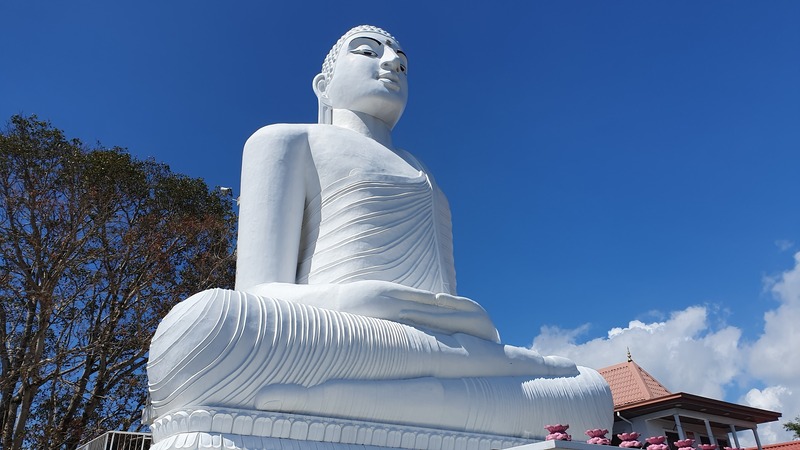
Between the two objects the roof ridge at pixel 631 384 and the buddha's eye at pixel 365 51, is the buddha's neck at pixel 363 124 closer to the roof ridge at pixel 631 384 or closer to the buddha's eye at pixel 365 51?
the buddha's eye at pixel 365 51

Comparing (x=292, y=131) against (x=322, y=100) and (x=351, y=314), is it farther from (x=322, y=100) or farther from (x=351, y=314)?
(x=351, y=314)

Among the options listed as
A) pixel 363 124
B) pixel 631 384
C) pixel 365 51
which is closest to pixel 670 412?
pixel 631 384

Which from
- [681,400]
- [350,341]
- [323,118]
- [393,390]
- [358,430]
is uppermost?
[323,118]

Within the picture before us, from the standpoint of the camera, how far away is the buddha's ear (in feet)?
20.7

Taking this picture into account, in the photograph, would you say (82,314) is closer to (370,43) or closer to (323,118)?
(323,118)

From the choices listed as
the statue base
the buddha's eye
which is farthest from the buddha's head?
the statue base

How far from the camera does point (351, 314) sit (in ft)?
13.3

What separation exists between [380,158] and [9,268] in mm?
6230

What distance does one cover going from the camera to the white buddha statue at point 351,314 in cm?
342

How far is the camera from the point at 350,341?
3.78 metres

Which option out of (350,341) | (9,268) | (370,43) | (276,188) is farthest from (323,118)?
(9,268)

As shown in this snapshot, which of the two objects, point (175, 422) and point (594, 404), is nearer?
point (175, 422)

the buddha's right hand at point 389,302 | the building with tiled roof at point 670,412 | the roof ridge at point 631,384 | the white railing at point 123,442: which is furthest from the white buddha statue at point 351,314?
the roof ridge at point 631,384

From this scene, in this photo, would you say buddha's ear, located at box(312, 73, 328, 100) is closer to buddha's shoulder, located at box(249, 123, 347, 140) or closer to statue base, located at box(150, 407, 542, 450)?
buddha's shoulder, located at box(249, 123, 347, 140)
